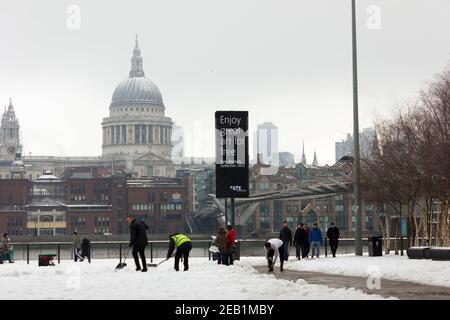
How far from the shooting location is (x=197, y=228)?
595 feet

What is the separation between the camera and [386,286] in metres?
23.9

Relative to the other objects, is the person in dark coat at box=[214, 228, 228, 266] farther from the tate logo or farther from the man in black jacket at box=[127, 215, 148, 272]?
the tate logo

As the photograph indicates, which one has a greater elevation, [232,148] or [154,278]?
[232,148]

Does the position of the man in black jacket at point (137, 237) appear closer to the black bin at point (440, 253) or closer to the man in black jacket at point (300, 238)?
the black bin at point (440, 253)

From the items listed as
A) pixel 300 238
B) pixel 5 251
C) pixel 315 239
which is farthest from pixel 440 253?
pixel 5 251

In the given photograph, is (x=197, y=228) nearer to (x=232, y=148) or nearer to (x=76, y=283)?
(x=232, y=148)

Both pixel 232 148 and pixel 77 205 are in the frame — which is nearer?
pixel 232 148

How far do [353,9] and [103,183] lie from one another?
6049 inches

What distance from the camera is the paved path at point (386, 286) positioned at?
Result: 21000 mm

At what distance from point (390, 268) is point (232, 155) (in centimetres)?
1180

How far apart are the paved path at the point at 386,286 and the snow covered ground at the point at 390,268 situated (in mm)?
559

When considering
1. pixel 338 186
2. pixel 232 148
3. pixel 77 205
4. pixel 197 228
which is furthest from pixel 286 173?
pixel 232 148

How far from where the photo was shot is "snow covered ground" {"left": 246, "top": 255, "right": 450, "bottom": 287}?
2595cm

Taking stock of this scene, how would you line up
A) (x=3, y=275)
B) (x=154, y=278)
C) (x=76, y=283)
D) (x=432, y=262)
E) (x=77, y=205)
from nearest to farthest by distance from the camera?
(x=76, y=283) < (x=154, y=278) < (x=3, y=275) < (x=432, y=262) < (x=77, y=205)
